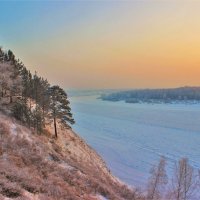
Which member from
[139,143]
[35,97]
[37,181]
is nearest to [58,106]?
[35,97]

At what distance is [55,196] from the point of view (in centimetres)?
1309

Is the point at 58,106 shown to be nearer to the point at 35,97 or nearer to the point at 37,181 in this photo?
the point at 35,97

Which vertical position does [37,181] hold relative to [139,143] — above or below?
above

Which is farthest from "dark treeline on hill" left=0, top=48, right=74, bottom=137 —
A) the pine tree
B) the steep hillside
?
the steep hillside

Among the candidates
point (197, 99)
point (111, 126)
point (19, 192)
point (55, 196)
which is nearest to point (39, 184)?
point (55, 196)

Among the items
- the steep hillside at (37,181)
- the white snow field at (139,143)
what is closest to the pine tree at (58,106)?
the white snow field at (139,143)

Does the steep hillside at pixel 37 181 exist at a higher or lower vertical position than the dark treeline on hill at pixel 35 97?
lower

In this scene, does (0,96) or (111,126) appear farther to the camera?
(111,126)

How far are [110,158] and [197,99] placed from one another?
445ft

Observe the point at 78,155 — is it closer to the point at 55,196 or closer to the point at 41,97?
the point at 41,97

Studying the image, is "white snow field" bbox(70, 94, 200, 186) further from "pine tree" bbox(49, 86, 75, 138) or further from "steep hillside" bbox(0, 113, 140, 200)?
"steep hillside" bbox(0, 113, 140, 200)

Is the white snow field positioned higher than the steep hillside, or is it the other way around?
the steep hillside

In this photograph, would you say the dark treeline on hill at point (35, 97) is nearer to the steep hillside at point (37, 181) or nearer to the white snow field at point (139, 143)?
the white snow field at point (139, 143)

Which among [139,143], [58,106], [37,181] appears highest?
[58,106]
